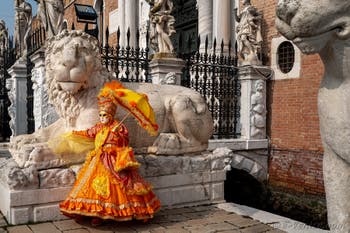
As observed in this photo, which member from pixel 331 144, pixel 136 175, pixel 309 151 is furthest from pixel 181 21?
pixel 331 144

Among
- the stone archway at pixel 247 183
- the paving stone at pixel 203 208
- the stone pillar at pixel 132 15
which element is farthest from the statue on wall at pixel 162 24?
the stone pillar at pixel 132 15

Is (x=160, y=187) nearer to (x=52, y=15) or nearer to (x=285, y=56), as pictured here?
(x=52, y=15)

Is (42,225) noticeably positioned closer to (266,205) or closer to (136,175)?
(136,175)

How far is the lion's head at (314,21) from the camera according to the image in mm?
1728

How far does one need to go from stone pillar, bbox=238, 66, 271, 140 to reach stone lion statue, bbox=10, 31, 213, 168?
4672 millimetres

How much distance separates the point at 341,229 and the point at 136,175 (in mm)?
2357

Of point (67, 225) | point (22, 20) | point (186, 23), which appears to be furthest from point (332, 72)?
point (186, 23)

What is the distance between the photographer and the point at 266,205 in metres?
9.48

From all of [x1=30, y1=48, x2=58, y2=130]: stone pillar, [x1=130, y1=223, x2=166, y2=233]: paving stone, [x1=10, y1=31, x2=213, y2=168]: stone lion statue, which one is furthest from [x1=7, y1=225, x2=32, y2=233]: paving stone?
[x1=30, y1=48, x2=58, y2=130]: stone pillar

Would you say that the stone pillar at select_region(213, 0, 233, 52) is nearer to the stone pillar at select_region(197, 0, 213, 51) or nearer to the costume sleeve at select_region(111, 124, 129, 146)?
the stone pillar at select_region(197, 0, 213, 51)

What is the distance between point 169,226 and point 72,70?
6.44ft

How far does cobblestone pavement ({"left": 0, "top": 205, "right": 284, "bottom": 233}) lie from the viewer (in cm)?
380

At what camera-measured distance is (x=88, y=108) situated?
4.39 metres

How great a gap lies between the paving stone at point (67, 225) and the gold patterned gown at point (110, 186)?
0.18 m
